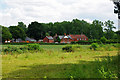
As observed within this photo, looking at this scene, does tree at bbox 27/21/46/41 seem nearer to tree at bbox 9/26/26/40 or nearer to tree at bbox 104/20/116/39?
tree at bbox 9/26/26/40

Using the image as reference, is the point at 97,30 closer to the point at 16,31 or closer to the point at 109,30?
the point at 109,30

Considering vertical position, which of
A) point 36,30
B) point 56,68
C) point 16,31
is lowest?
point 56,68

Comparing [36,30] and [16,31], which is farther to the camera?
[16,31]

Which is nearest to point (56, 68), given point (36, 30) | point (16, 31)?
point (36, 30)

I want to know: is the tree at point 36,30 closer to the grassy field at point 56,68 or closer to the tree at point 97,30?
the tree at point 97,30

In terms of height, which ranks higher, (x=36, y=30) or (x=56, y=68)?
(x=36, y=30)

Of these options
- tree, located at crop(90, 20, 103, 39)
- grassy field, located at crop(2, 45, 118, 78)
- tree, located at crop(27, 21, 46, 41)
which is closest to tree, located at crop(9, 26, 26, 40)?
tree, located at crop(27, 21, 46, 41)

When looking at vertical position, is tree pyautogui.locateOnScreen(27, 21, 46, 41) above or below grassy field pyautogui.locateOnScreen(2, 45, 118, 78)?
above

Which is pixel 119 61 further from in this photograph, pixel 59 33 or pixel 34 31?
pixel 59 33

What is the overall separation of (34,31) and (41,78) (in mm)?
70446

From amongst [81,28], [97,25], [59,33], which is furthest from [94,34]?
[59,33]

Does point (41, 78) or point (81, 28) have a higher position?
point (81, 28)

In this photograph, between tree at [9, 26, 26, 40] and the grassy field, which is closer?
the grassy field

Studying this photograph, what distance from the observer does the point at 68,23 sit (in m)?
91.9
